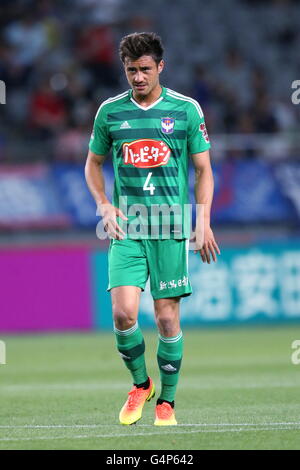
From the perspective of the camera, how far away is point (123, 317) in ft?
22.5

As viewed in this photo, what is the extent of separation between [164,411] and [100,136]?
72.4 inches

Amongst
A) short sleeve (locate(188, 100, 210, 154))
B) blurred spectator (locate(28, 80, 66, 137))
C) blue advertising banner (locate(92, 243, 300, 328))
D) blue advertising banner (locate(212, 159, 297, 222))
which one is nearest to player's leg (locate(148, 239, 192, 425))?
short sleeve (locate(188, 100, 210, 154))

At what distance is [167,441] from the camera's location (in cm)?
606

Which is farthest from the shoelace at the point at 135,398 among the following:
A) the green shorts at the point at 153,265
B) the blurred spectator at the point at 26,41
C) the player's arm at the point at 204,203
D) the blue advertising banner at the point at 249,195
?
the blurred spectator at the point at 26,41

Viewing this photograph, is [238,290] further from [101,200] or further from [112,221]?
[112,221]

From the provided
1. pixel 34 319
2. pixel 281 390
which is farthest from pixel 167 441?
pixel 34 319

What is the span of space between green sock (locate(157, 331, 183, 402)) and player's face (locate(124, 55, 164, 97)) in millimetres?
1612

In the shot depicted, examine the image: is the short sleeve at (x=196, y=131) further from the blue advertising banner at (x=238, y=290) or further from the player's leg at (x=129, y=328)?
the blue advertising banner at (x=238, y=290)

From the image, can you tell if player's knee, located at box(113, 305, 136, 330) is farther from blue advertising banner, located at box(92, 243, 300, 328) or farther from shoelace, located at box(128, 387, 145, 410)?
blue advertising banner, located at box(92, 243, 300, 328)

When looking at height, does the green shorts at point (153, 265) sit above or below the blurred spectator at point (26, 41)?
below

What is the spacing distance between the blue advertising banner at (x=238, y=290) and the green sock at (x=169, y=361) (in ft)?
29.8

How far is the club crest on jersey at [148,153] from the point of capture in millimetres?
6973
